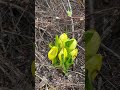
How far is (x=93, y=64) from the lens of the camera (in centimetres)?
96

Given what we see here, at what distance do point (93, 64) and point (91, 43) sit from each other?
0.06 meters

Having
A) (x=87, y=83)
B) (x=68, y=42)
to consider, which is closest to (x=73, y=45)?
(x=68, y=42)

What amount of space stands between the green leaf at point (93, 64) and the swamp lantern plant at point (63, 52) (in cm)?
7

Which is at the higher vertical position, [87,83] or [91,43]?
[91,43]

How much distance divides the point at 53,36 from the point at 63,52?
0.16ft

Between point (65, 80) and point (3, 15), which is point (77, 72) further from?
point (3, 15)

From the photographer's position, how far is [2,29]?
3.63 feet

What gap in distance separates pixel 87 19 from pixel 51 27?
187mm

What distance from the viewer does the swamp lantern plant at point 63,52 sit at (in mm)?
891

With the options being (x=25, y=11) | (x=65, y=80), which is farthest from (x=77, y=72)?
(x=25, y=11)

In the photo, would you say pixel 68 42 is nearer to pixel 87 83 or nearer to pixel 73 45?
pixel 73 45

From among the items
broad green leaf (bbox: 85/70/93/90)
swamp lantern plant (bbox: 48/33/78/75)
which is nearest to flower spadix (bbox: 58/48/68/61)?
swamp lantern plant (bbox: 48/33/78/75)

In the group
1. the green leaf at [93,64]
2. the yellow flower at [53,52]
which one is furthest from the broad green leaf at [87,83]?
the yellow flower at [53,52]

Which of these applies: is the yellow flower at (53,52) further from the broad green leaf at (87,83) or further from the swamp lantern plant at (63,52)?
the broad green leaf at (87,83)
